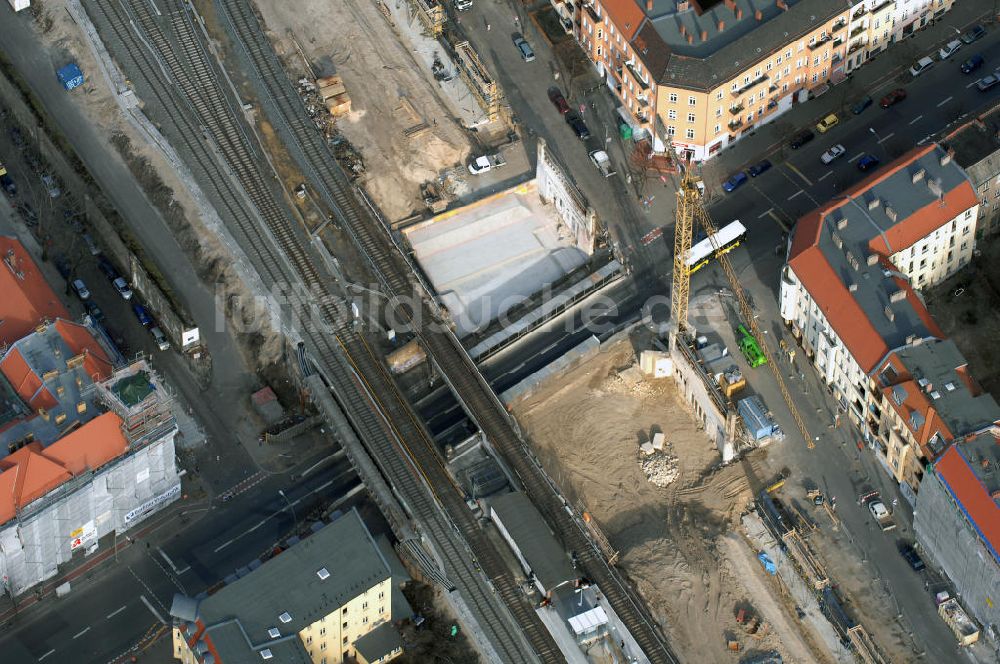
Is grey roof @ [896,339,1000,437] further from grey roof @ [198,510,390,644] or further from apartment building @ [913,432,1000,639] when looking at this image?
grey roof @ [198,510,390,644]

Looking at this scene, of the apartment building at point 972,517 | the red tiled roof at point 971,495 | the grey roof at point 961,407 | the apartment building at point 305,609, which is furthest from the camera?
the grey roof at point 961,407

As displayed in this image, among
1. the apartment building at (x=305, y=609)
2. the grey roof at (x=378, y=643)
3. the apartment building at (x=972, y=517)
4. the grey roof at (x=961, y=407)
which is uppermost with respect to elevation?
the apartment building at (x=305, y=609)

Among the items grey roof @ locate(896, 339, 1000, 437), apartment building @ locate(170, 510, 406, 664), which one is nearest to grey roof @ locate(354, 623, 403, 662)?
apartment building @ locate(170, 510, 406, 664)

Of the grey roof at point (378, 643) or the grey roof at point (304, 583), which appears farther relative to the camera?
the grey roof at point (378, 643)

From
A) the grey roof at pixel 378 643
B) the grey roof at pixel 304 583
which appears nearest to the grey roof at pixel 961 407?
the grey roof at pixel 304 583

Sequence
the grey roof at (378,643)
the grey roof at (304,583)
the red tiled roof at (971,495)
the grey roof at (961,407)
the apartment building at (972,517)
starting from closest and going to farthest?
1. the grey roof at (304,583)
2. the red tiled roof at (971,495)
3. the apartment building at (972,517)
4. the grey roof at (961,407)
5. the grey roof at (378,643)

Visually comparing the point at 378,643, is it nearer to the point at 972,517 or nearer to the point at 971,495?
the point at 972,517

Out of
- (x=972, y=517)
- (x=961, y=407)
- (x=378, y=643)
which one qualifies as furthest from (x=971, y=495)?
(x=378, y=643)

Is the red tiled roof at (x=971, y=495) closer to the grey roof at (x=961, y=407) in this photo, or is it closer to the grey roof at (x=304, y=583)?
the grey roof at (x=961, y=407)
